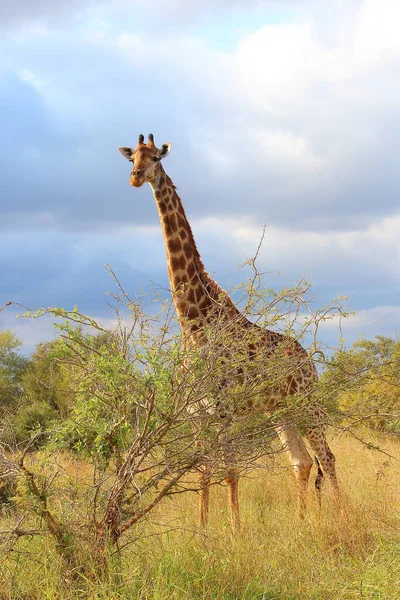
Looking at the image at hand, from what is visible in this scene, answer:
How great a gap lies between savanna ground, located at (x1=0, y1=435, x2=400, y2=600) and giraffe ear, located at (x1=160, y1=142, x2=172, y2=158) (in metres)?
4.10

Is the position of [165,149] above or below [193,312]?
above

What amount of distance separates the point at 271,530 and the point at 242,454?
2262mm

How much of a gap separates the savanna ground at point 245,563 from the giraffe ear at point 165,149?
4.10 meters

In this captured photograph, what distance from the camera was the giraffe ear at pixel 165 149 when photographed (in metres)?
8.44

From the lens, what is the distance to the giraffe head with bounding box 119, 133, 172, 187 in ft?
25.9

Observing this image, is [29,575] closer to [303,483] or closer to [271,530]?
[271,530]

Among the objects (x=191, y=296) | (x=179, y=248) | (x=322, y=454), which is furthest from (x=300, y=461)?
(x=179, y=248)

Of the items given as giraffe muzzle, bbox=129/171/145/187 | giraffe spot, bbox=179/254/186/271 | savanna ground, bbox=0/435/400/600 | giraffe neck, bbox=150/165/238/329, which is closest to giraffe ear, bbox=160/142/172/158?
giraffe neck, bbox=150/165/238/329

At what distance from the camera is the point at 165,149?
27.8 feet

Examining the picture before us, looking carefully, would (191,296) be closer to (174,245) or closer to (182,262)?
(182,262)

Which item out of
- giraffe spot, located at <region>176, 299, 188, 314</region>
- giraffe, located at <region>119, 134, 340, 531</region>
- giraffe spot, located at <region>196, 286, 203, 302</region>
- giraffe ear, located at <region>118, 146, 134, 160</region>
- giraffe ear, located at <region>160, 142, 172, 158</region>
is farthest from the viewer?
giraffe ear, located at <region>118, 146, 134, 160</region>

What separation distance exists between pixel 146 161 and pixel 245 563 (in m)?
4.66

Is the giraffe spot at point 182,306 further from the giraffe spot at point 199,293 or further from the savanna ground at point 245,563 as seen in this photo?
the savanna ground at point 245,563

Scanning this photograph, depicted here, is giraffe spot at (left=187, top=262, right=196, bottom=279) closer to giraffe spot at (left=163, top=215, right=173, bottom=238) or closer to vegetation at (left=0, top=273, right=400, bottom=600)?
giraffe spot at (left=163, top=215, right=173, bottom=238)
